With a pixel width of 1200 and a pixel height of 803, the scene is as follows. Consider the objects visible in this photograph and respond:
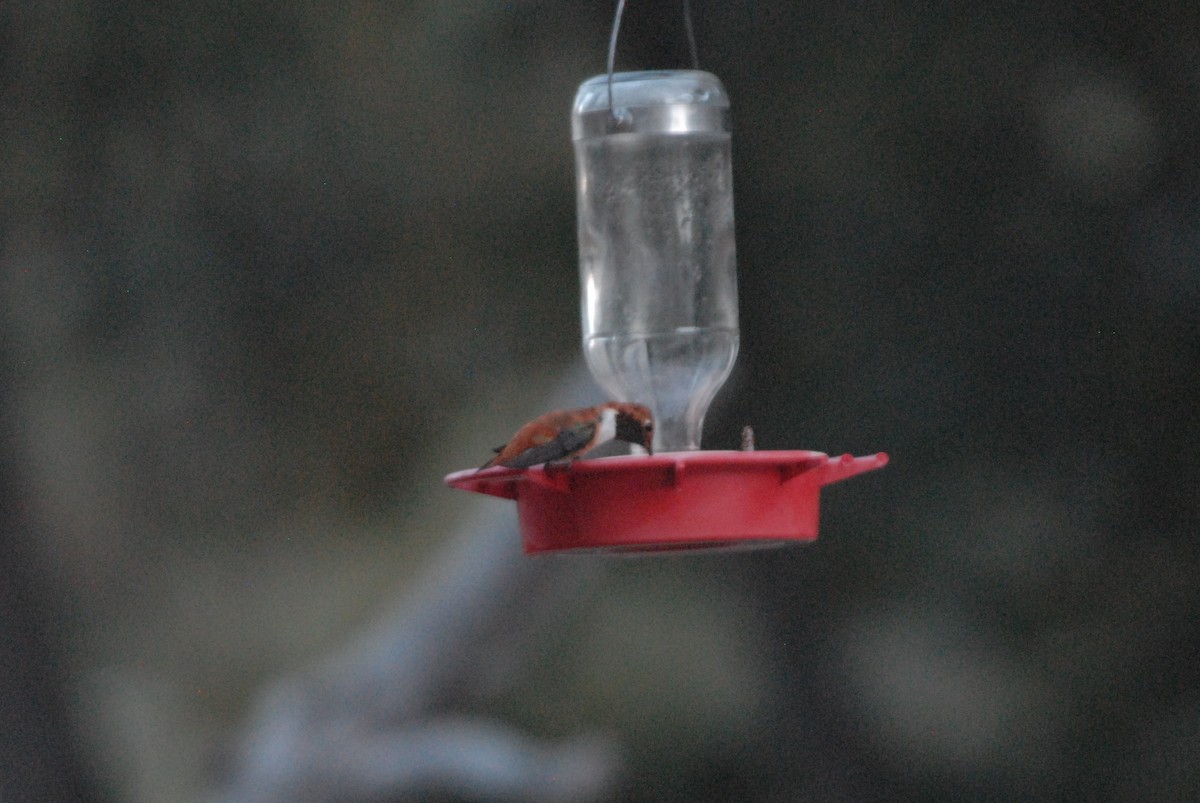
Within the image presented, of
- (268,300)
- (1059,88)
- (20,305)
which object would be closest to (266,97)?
(268,300)

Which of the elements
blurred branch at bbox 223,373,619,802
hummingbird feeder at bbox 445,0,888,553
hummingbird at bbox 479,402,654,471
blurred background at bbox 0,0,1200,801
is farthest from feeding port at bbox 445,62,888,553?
blurred branch at bbox 223,373,619,802

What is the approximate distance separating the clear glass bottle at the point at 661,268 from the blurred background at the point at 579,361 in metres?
2.87

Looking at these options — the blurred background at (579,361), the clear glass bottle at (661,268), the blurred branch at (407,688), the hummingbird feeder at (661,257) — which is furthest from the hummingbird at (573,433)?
the blurred branch at (407,688)

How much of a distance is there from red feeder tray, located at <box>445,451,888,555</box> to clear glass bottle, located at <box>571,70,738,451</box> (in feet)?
1.83

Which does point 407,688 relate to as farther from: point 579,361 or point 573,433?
Answer: point 573,433

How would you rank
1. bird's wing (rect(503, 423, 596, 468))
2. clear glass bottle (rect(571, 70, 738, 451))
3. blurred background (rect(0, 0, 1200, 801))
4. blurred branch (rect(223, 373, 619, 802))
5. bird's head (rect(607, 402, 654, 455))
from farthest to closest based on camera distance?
1. blurred branch (rect(223, 373, 619, 802))
2. blurred background (rect(0, 0, 1200, 801))
3. clear glass bottle (rect(571, 70, 738, 451))
4. bird's head (rect(607, 402, 654, 455))
5. bird's wing (rect(503, 423, 596, 468))

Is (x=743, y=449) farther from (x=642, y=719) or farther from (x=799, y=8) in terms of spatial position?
(x=642, y=719)

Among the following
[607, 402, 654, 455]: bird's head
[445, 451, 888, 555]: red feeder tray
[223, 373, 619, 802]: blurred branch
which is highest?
[607, 402, 654, 455]: bird's head

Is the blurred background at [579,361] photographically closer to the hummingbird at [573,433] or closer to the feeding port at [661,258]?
the feeding port at [661,258]

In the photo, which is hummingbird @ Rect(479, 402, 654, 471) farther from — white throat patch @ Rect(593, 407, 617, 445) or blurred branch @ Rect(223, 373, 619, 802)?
blurred branch @ Rect(223, 373, 619, 802)

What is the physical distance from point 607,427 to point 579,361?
4401 mm

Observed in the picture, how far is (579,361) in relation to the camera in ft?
21.1

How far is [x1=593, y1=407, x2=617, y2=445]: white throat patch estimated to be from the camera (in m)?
2.00

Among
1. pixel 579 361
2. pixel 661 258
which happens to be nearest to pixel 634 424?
pixel 661 258
